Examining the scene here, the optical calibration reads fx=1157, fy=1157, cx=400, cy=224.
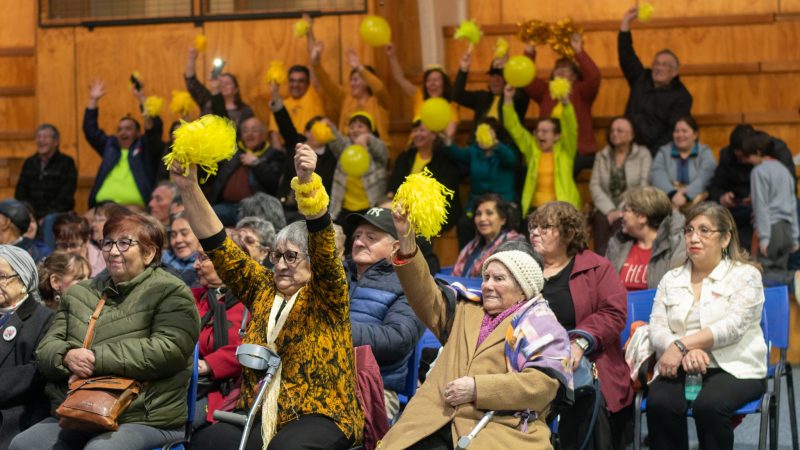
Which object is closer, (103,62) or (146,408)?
(146,408)

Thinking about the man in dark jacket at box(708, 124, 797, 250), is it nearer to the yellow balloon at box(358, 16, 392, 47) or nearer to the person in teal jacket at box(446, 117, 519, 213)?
the person in teal jacket at box(446, 117, 519, 213)

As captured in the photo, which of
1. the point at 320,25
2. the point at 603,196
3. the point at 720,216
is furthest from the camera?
the point at 320,25

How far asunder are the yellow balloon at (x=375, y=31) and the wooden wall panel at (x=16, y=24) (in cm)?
346

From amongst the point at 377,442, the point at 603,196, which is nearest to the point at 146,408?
the point at 377,442

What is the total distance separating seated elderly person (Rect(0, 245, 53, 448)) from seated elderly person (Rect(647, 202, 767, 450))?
2367 millimetres

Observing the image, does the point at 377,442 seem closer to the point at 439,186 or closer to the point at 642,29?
the point at 439,186

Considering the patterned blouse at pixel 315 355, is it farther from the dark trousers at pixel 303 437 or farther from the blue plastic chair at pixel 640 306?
the blue plastic chair at pixel 640 306

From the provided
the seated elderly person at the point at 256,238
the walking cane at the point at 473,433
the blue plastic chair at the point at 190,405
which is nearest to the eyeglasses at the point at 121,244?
the blue plastic chair at the point at 190,405

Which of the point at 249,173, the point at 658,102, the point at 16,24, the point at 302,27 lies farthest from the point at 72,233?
the point at 16,24

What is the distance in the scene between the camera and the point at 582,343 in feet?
14.9

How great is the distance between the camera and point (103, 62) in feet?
29.9

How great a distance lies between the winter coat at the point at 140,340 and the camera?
3.94m

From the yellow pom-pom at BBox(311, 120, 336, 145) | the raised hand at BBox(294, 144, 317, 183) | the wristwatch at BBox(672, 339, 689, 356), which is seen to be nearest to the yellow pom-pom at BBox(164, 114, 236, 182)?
the raised hand at BBox(294, 144, 317, 183)

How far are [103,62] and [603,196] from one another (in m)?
4.13
